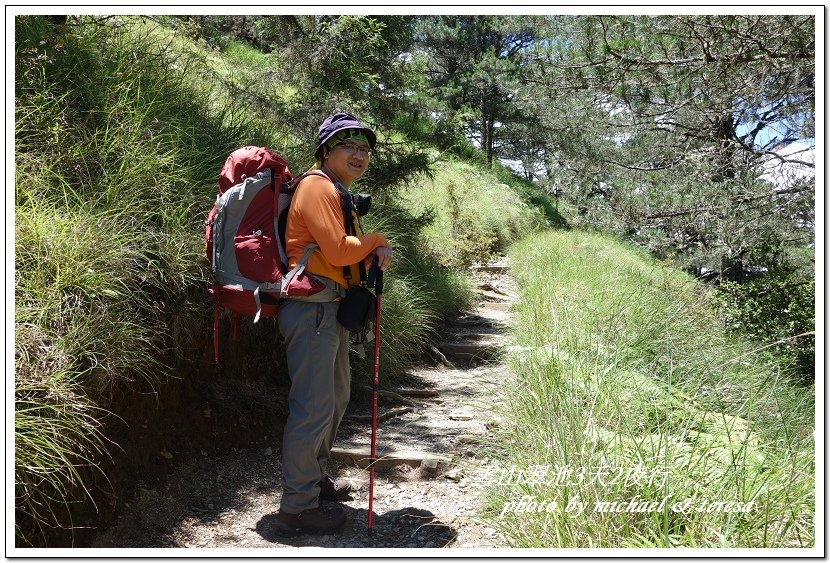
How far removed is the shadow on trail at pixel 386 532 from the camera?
400 centimetres

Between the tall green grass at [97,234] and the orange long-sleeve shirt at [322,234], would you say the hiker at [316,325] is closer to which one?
the orange long-sleeve shirt at [322,234]

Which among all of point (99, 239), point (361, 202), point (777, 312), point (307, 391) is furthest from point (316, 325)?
point (777, 312)

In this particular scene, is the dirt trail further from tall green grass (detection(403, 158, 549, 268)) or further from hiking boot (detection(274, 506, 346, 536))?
tall green grass (detection(403, 158, 549, 268))

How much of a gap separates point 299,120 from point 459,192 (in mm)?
10904

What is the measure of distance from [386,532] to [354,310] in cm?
142

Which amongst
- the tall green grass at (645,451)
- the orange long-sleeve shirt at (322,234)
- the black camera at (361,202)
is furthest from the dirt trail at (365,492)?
the black camera at (361,202)

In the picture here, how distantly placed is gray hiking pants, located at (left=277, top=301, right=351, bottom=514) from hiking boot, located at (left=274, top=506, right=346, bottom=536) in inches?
1.6

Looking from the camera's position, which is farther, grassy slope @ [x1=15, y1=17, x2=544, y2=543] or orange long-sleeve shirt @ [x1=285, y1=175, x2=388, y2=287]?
orange long-sleeve shirt @ [x1=285, y1=175, x2=388, y2=287]

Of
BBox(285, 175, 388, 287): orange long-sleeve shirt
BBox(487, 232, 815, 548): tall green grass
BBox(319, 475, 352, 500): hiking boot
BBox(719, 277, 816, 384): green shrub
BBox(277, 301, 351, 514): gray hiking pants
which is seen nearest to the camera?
BBox(487, 232, 815, 548): tall green grass

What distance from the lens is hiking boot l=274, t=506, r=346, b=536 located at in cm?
395

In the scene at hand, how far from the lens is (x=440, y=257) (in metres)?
13.1

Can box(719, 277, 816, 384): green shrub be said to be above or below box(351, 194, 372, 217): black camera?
→ below

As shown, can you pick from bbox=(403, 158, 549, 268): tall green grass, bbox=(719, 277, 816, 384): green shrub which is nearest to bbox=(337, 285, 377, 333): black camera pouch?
bbox=(719, 277, 816, 384): green shrub

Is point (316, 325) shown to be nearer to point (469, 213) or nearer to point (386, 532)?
point (386, 532)
